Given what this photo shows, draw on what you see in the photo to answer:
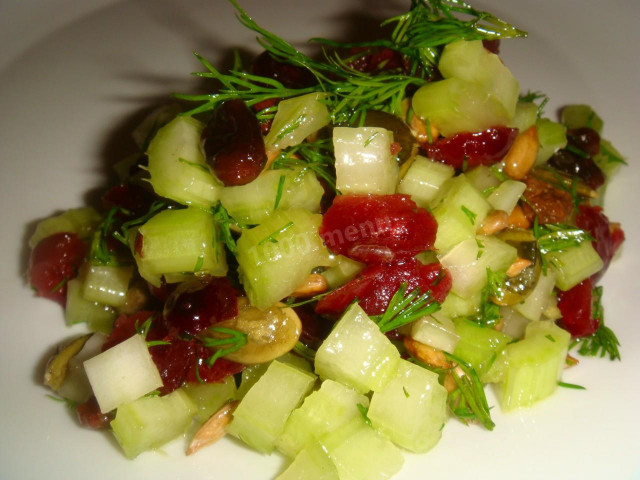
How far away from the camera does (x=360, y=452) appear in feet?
6.32

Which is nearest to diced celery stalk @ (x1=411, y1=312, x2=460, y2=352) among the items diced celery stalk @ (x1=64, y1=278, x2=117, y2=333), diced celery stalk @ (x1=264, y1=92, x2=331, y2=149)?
diced celery stalk @ (x1=264, y1=92, x2=331, y2=149)

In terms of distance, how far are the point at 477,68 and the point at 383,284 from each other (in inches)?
33.2

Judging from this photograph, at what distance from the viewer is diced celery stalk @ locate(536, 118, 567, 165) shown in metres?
2.48

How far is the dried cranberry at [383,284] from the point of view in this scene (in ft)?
6.33

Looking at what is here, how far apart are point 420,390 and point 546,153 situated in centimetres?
119

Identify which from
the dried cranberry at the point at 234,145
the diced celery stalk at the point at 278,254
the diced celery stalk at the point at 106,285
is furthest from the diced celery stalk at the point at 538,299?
the diced celery stalk at the point at 106,285

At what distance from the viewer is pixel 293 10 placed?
2.94 meters

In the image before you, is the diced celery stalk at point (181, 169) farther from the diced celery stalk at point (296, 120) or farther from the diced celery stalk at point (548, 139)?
the diced celery stalk at point (548, 139)

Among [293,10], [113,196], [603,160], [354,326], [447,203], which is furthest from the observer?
[293,10]

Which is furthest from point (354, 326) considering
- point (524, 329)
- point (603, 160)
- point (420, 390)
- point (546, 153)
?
point (603, 160)

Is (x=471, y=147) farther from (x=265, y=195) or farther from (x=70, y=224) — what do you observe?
(x=70, y=224)

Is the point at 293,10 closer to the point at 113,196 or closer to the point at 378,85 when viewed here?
the point at 378,85

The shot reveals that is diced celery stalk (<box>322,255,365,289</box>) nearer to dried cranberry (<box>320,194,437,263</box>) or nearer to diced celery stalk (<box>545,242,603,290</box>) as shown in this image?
dried cranberry (<box>320,194,437,263</box>)

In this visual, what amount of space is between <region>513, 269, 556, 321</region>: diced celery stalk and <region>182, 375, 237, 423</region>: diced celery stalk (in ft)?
3.57
